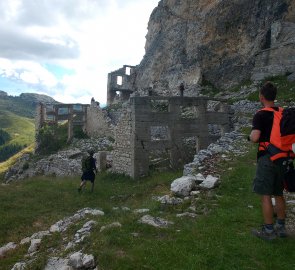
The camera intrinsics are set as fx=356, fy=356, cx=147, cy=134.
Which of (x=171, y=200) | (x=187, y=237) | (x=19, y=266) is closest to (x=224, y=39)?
(x=171, y=200)

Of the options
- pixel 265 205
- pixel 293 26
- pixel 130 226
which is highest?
pixel 293 26

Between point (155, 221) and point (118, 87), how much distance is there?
5314cm

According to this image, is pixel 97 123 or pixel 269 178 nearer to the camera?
pixel 269 178

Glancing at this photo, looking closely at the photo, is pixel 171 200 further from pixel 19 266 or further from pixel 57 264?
pixel 19 266

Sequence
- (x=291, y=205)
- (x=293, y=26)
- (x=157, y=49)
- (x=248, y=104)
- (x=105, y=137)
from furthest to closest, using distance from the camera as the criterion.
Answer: (x=157, y=49)
(x=105, y=137)
(x=293, y=26)
(x=248, y=104)
(x=291, y=205)

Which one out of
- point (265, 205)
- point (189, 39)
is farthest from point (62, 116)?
point (265, 205)

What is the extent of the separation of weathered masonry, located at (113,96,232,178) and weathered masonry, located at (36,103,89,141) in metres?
24.0

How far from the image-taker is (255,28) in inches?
1476

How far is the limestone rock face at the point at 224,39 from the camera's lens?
3525cm

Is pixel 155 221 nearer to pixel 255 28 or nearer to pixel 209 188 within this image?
pixel 209 188

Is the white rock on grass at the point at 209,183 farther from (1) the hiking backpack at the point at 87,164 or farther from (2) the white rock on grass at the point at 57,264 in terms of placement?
(1) the hiking backpack at the point at 87,164

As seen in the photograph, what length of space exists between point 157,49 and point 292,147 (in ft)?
172

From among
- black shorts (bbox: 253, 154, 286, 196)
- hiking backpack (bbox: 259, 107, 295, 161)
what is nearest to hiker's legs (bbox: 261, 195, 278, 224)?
black shorts (bbox: 253, 154, 286, 196)

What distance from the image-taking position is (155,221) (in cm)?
826
